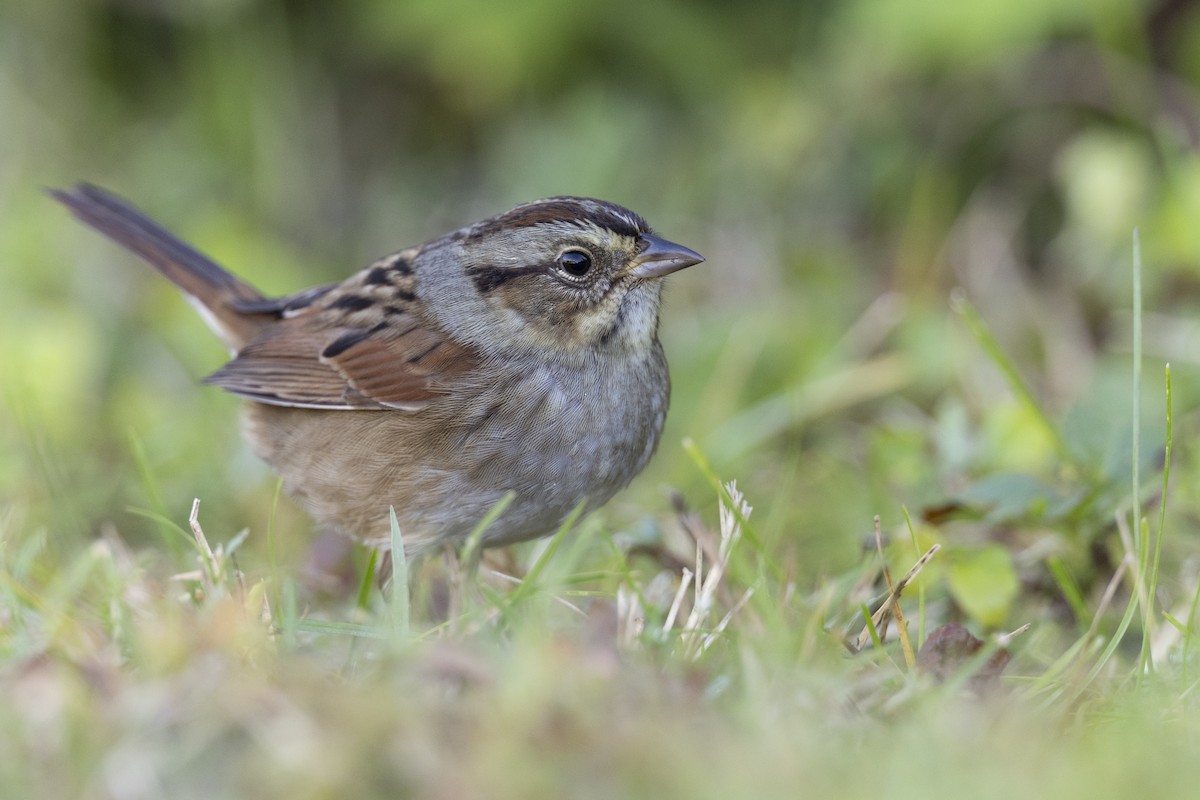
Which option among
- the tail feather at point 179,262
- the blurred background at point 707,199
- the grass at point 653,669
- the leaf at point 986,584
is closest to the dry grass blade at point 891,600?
the grass at point 653,669

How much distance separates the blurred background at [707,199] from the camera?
4332 millimetres

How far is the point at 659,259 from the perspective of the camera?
3348mm

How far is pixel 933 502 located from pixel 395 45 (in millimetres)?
4095

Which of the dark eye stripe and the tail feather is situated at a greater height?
the dark eye stripe

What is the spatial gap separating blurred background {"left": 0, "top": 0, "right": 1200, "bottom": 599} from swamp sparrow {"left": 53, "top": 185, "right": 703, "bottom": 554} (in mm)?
278

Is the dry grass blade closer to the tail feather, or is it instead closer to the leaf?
the leaf

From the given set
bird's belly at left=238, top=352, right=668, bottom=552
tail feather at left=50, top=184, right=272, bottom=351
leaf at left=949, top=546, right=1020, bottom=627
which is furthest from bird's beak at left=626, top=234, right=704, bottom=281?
tail feather at left=50, top=184, right=272, bottom=351

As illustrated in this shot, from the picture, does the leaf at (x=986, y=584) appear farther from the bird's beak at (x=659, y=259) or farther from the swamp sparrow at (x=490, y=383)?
the bird's beak at (x=659, y=259)

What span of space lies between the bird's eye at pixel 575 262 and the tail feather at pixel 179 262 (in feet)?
4.19

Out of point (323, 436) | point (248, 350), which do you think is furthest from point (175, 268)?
point (323, 436)

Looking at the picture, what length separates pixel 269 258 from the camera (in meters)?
5.66

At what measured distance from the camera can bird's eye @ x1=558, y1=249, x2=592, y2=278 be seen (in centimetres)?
338

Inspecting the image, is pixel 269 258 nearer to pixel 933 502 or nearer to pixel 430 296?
pixel 430 296

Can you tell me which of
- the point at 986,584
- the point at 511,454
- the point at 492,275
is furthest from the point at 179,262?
the point at 986,584
